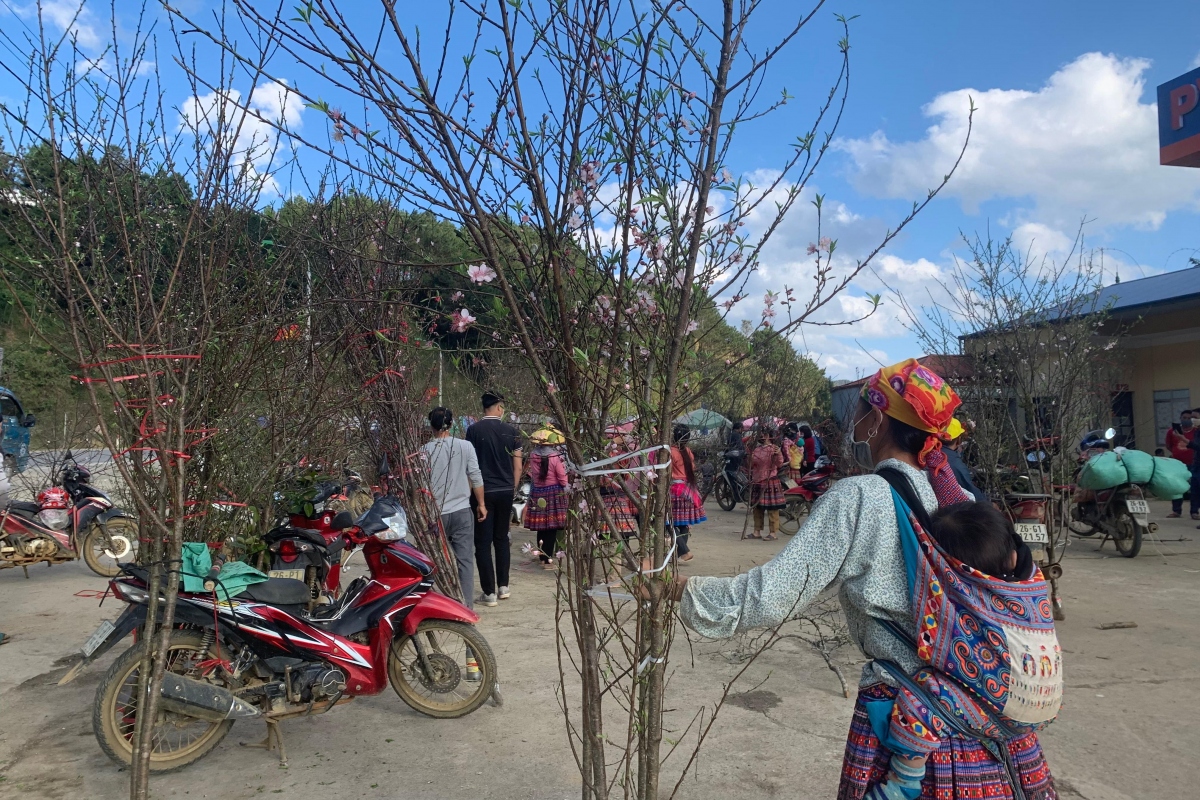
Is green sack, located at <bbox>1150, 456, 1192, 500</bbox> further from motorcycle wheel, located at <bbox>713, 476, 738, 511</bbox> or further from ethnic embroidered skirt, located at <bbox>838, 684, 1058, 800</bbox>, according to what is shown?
ethnic embroidered skirt, located at <bbox>838, 684, 1058, 800</bbox>

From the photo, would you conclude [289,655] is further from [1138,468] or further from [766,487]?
[1138,468]

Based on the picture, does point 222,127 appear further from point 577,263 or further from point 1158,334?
point 1158,334

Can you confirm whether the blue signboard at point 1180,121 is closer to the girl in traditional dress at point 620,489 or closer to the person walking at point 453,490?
the person walking at point 453,490

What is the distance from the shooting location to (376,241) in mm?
5715

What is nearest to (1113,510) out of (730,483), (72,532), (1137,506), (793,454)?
(1137,506)

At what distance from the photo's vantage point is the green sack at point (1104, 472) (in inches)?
329

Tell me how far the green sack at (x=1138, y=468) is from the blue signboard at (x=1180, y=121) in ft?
19.9

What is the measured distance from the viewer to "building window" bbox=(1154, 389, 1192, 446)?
14.9m

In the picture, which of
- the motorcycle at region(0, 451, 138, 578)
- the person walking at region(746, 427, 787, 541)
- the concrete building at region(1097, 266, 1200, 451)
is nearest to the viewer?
the motorcycle at region(0, 451, 138, 578)

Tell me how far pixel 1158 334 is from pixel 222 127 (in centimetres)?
1692

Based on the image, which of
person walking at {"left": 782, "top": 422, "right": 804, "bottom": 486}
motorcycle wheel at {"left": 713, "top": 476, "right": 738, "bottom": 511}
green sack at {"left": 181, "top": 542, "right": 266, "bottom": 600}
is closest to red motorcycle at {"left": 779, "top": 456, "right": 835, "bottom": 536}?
person walking at {"left": 782, "top": 422, "right": 804, "bottom": 486}

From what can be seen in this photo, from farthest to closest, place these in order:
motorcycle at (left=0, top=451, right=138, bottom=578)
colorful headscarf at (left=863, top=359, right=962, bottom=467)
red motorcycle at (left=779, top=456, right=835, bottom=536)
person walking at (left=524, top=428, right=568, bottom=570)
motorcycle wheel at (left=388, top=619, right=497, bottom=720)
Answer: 1. red motorcycle at (left=779, top=456, right=835, bottom=536)
2. person walking at (left=524, top=428, right=568, bottom=570)
3. motorcycle at (left=0, top=451, right=138, bottom=578)
4. motorcycle wheel at (left=388, top=619, right=497, bottom=720)
5. colorful headscarf at (left=863, top=359, right=962, bottom=467)

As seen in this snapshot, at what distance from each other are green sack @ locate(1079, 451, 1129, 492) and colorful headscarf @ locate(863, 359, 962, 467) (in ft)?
24.6

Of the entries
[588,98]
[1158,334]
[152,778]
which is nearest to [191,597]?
[152,778]
